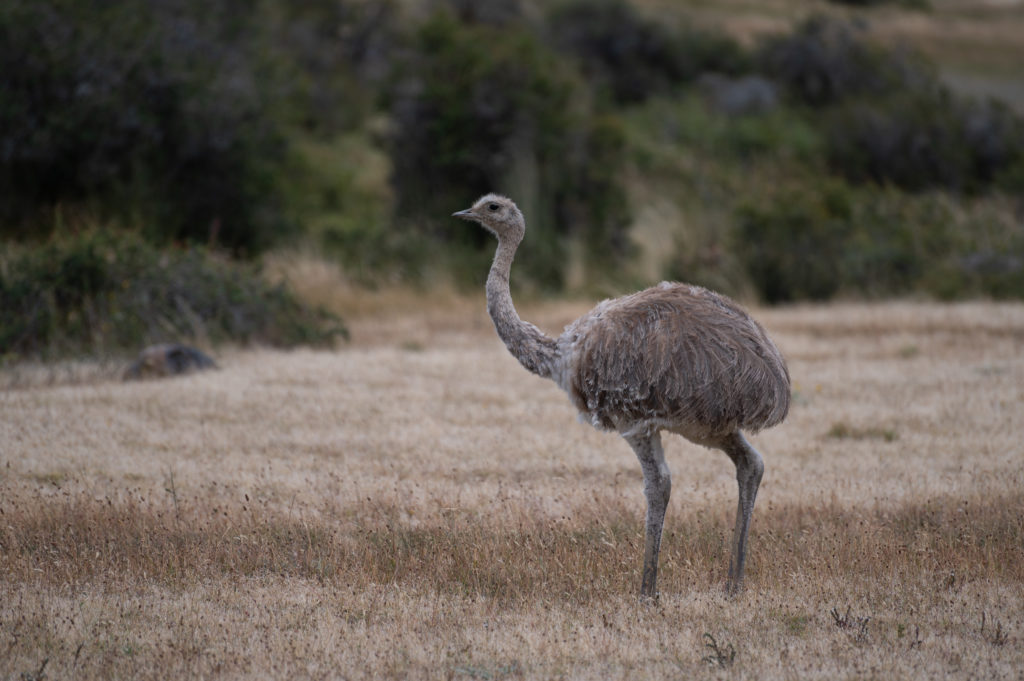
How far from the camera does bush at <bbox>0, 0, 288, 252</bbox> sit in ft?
52.5

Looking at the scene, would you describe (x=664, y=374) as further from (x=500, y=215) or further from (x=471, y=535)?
(x=471, y=535)

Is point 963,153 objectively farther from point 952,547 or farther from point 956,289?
point 952,547

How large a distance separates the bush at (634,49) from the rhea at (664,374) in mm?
35879

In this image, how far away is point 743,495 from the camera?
6.34 meters

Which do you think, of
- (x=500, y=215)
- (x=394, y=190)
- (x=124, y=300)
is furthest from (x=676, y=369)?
(x=394, y=190)

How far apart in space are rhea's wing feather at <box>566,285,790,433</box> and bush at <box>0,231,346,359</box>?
315 inches

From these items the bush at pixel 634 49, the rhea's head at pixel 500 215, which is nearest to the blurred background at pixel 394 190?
the rhea's head at pixel 500 215

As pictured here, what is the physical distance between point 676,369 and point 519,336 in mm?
983

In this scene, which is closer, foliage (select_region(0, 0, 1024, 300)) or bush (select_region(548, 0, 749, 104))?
foliage (select_region(0, 0, 1024, 300))

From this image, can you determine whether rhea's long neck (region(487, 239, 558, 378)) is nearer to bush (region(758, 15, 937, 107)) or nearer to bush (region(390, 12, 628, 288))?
bush (region(390, 12, 628, 288))

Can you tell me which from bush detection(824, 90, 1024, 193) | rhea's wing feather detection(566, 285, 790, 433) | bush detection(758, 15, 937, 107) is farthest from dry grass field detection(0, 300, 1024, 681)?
bush detection(758, 15, 937, 107)

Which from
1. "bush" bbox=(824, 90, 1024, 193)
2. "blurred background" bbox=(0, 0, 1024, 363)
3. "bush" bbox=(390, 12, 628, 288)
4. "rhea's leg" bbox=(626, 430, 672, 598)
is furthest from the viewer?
"bush" bbox=(824, 90, 1024, 193)

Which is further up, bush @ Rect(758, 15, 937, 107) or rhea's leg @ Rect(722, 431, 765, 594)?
rhea's leg @ Rect(722, 431, 765, 594)

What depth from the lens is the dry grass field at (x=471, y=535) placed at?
541cm
